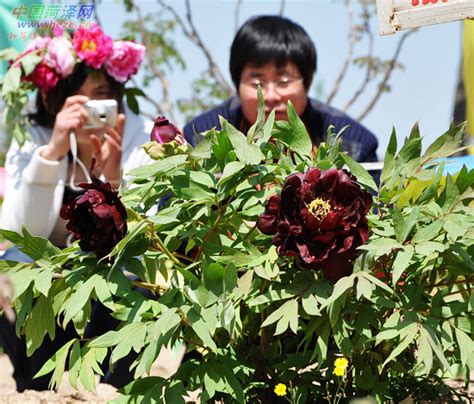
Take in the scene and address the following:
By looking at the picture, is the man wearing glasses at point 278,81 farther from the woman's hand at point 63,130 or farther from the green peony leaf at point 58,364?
the green peony leaf at point 58,364

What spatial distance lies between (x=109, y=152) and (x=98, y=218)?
1.70 metres

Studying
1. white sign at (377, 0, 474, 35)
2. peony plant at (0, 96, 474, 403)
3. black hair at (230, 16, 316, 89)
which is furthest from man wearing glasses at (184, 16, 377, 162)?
peony plant at (0, 96, 474, 403)

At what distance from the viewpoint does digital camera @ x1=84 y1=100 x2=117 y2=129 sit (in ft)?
11.1

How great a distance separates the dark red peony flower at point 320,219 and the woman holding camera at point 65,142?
1.62 m

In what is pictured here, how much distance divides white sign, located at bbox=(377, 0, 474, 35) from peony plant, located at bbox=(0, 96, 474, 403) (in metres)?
0.26

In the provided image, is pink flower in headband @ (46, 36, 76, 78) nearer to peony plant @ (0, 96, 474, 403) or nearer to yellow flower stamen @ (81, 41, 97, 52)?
yellow flower stamen @ (81, 41, 97, 52)

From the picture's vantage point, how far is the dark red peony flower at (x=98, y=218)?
179cm

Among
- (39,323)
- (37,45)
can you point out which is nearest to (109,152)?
(37,45)

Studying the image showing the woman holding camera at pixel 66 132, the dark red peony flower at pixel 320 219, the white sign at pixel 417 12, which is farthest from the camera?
the woman holding camera at pixel 66 132

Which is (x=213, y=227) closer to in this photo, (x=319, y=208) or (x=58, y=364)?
(x=319, y=208)

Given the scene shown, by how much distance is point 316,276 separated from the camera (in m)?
1.82

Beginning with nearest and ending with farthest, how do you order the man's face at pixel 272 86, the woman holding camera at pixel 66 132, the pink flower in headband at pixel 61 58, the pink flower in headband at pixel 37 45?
the man's face at pixel 272 86 → the woman holding camera at pixel 66 132 → the pink flower in headband at pixel 61 58 → the pink flower in headband at pixel 37 45

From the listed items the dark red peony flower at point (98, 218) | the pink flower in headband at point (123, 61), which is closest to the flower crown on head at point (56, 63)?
the pink flower in headband at point (123, 61)

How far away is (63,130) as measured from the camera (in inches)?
133
